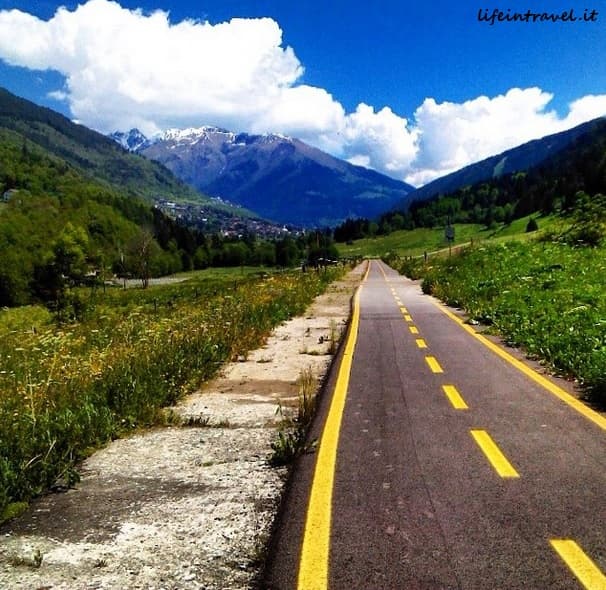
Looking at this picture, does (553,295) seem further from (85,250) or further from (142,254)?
(142,254)

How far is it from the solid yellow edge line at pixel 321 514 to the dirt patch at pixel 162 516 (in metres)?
0.30

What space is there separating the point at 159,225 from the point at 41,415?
19980 centimetres

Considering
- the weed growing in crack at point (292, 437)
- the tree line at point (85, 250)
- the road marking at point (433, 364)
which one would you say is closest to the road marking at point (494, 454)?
the weed growing in crack at point (292, 437)

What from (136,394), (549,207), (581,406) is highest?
(549,207)

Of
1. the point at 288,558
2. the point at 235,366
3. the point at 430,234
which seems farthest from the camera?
the point at 430,234

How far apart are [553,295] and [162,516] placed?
43.8 feet

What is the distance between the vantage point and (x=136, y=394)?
6.88m

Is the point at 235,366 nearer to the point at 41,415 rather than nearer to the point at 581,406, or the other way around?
the point at 41,415

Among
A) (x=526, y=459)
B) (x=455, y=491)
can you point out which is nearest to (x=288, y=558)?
(x=455, y=491)

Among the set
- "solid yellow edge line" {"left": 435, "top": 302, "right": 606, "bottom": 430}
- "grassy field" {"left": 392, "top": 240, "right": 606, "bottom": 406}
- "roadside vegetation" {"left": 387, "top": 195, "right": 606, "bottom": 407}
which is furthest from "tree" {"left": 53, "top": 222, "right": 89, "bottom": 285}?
"solid yellow edge line" {"left": 435, "top": 302, "right": 606, "bottom": 430}

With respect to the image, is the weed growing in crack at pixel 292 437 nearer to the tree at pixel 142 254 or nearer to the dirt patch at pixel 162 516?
the dirt patch at pixel 162 516

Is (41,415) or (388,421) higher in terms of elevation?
(41,415)

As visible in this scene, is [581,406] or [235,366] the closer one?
[581,406]

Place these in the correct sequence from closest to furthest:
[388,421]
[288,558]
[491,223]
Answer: [288,558], [388,421], [491,223]
